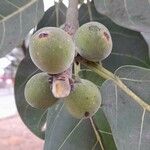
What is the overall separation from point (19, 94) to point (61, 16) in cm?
23

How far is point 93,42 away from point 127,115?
14 centimetres

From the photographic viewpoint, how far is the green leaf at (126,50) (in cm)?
101

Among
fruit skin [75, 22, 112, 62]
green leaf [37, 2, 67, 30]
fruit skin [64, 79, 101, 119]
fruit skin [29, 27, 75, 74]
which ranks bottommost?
green leaf [37, 2, 67, 30]

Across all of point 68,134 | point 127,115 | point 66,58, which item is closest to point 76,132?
point 68,134

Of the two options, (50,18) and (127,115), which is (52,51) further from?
(50,18)

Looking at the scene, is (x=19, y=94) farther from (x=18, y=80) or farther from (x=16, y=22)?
(x=16, y=22)

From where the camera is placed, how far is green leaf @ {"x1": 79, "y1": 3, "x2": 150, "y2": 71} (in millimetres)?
1014

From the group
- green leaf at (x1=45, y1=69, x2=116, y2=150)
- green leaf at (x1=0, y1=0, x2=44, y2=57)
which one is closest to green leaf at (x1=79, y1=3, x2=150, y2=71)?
green leaf at (x1=45, y1=69, x2=116, y2=150)

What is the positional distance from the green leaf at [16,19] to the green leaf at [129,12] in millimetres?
149

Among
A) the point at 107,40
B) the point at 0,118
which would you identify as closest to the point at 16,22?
the point at 107,40

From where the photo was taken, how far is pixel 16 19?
1.00 m

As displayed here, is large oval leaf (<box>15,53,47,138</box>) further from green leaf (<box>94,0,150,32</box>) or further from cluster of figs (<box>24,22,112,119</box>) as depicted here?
cluster of figs (<box>24,22,112,119</box>)

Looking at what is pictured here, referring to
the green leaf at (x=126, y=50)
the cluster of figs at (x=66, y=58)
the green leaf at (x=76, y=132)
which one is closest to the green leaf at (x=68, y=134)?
the green leaf at (x=76, y=132)

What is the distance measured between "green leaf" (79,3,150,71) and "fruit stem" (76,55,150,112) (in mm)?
229
